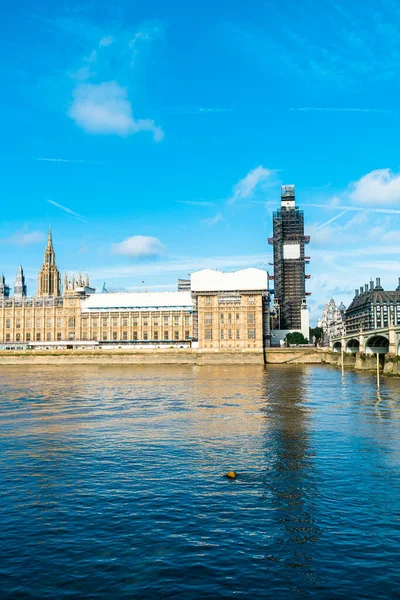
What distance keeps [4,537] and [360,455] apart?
21687mm

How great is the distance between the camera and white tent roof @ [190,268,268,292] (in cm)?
19225

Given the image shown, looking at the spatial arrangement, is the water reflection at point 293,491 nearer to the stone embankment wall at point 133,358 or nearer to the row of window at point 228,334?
the stone embankment wall at point 133,358

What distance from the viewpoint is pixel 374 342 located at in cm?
14138

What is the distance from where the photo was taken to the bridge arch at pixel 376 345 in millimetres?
138500

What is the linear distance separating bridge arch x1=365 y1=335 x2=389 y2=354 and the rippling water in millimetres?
94409

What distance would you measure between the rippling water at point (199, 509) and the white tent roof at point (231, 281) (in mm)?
143849

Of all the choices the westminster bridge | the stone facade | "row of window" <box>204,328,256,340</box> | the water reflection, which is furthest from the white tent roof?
the water reflection

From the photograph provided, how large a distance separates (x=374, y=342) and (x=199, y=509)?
12509 centimetres

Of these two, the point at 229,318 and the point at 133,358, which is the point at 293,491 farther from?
the point at 229,318

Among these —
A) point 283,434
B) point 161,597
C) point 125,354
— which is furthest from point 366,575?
point 125,354

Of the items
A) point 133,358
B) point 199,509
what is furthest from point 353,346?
point 199,509

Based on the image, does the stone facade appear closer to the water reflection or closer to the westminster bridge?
the westminster bridge

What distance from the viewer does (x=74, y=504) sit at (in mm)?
24891

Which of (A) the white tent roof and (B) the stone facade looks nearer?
(B) the stone facade
